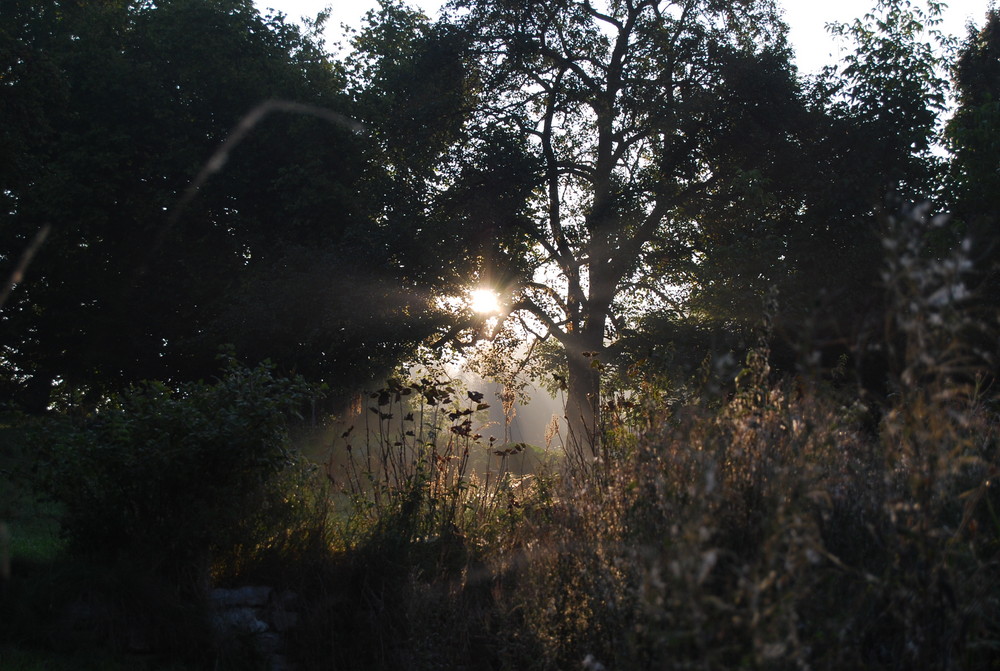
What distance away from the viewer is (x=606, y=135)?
60.2 ft

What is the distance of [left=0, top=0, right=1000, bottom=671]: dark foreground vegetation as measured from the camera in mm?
5887

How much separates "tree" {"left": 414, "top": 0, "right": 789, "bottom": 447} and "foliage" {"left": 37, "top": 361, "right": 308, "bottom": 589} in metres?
10.8

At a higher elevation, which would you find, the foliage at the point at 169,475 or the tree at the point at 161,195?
the tree at the point at 161,195

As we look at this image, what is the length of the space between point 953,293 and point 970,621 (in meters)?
1.31

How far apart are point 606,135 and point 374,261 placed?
5.57 meters

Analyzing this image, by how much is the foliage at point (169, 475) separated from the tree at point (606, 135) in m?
10.8

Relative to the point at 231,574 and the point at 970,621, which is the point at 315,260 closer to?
the point at 231,574

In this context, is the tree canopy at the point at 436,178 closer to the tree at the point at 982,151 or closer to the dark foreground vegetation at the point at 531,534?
the tree at the point at 982,151

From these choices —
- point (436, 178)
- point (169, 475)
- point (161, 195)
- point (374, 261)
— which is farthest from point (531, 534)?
point (161, 195)

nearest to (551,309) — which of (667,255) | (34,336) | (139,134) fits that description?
(667,255)

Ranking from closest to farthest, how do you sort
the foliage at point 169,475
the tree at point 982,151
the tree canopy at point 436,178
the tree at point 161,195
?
the foliage at point 169,475, the tree at point 982,151, the tree canopy at point 436,178, the tree at point 161,195

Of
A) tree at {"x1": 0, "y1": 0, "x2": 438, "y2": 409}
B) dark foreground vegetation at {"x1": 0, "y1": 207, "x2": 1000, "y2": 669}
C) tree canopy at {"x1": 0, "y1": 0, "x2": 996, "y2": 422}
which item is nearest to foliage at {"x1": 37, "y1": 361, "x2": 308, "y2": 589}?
dark foreground vegetation at {"x1": 0, "y1": 207, "x2": 1000, "y2": 669}

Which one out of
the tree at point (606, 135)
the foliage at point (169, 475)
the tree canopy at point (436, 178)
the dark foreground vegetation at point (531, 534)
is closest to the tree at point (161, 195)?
the tree canopy at point (436, 178)

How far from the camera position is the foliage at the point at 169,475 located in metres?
5.86
